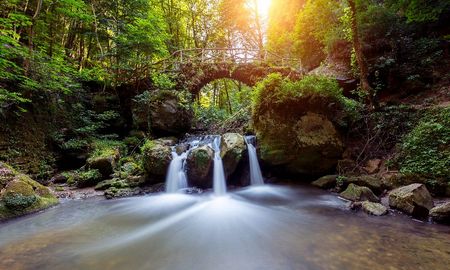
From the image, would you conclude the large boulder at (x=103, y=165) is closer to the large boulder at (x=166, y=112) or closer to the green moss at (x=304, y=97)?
the large boulder at (x=166, y=112)

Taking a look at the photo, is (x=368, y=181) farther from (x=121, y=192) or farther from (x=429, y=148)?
(x=121, y=192)

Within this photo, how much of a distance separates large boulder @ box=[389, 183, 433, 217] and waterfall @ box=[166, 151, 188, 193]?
267 inches

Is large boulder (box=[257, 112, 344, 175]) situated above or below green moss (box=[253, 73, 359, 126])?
below

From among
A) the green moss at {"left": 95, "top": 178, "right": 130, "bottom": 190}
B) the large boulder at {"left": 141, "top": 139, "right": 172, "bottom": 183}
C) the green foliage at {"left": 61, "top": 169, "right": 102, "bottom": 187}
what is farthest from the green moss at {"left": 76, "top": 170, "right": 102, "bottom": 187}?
the large boulder at {"left": 141, "top": 139, "right": 172, "bottom": 183}

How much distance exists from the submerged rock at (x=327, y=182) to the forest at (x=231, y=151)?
5 centimetres

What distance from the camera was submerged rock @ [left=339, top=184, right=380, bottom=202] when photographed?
6.33 m

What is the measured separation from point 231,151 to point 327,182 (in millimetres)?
3518

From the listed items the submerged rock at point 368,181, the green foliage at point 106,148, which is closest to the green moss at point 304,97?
the submerged rock at point 368,181

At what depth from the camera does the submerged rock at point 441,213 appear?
4.81 metres

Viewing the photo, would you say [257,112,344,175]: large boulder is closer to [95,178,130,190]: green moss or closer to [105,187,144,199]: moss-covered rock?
[105,187,144,199]: moss-covered rock

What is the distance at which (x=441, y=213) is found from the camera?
488cm

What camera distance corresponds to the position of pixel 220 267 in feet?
12.3

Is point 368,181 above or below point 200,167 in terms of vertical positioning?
below

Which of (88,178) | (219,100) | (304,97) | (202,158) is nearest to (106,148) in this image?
(88,178)
